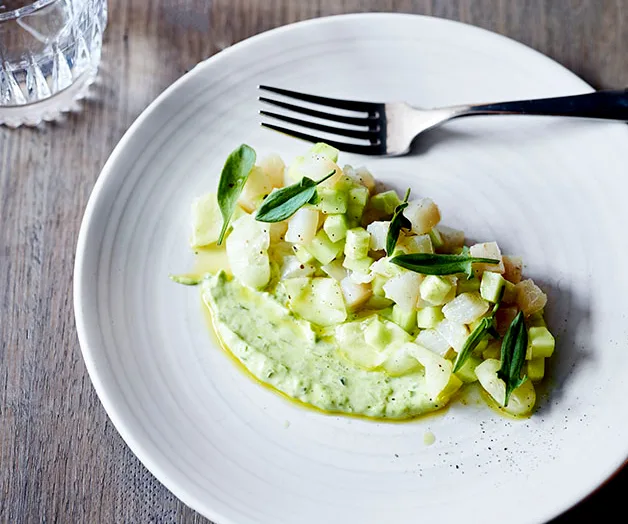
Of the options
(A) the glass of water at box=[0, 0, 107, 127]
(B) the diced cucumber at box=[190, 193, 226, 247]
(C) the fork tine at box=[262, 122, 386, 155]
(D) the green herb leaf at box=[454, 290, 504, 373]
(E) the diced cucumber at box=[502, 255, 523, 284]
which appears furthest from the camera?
(A) the glass of water at box=[0, 0, 107, 127]

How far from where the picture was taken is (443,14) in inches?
103

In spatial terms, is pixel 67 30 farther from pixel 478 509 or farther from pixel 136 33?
pixel 478 509

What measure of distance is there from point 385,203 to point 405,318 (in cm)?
29

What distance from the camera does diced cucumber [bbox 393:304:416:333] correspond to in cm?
204

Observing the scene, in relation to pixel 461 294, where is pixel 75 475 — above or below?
below

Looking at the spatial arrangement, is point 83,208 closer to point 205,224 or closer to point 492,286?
point 205,224

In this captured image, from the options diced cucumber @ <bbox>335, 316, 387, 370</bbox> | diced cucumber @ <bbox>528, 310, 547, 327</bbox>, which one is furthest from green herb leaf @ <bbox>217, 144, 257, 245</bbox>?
diced cucumber @ <bbox>528, 310, 547, 327</bbox>

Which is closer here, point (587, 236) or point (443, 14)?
point (587, 236)

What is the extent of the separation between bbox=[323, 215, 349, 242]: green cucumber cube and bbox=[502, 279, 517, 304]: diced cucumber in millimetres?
390

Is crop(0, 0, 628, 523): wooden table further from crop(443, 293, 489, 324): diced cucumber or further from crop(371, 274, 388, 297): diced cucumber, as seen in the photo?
crop(371, 274, 388, 297): diced cucumber

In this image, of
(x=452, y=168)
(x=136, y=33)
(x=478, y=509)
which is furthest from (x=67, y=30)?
(x=478, y=509)

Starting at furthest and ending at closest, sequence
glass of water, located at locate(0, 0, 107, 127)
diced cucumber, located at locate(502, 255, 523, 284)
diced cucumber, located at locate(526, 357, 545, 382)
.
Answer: glass of water, located at locate(0, 0, 107, 127)
diced cucumber, located at locate(502, 255, 523, 284)
diced cucumber, located at locate(526, 357, 545, 382)

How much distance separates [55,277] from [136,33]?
0.80 meters

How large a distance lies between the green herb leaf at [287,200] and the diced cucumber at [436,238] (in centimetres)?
29
